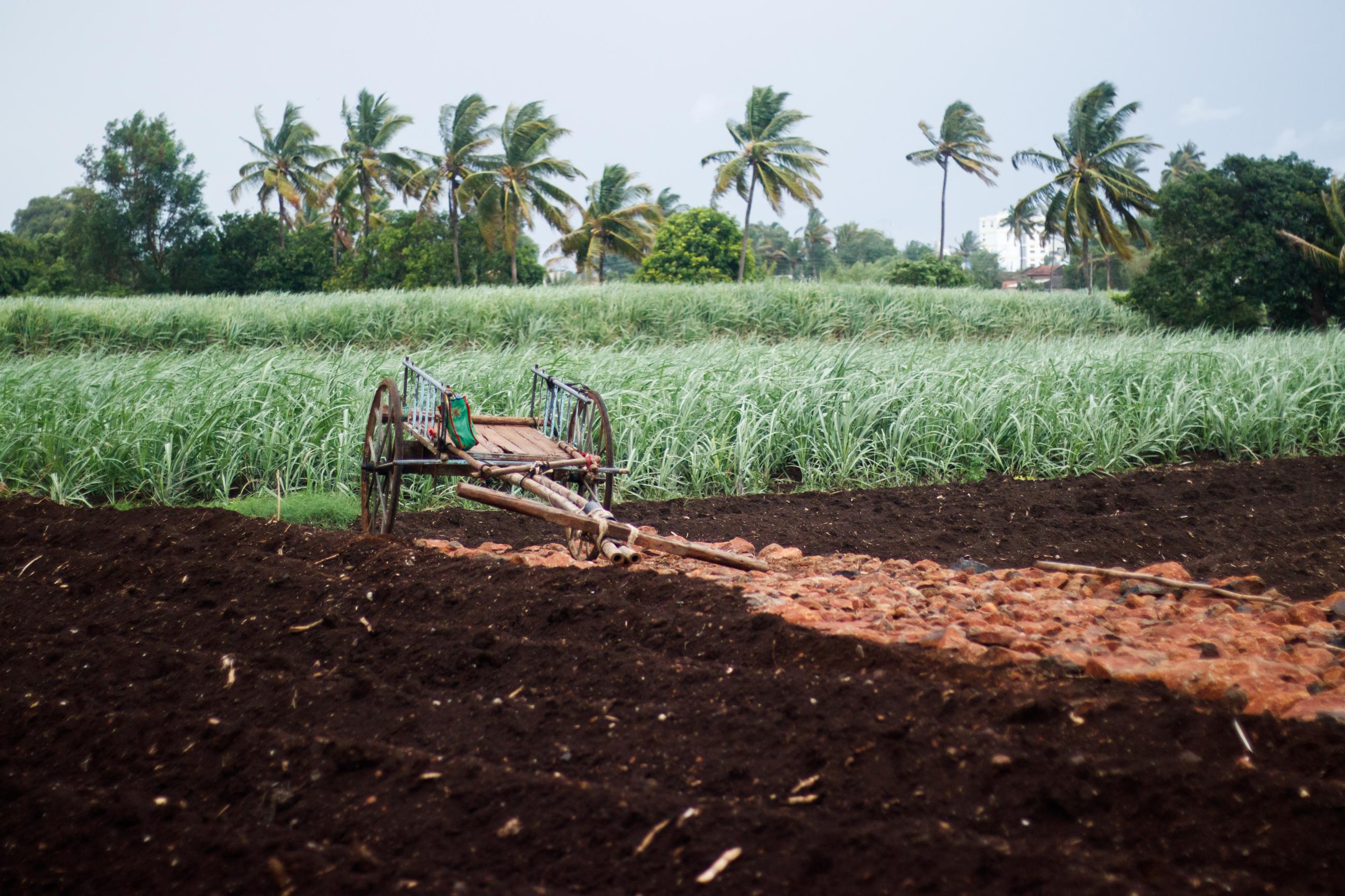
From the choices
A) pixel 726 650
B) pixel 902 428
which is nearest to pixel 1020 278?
pixel 902 428

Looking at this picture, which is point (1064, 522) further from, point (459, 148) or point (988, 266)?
point (988, 266)

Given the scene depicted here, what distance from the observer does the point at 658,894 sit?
4.56 feet

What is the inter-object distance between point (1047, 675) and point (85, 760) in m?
2.09

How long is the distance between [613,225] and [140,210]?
1554cm

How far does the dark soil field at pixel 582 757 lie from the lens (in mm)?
1437

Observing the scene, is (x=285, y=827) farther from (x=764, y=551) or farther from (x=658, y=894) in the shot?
(x=764, y=551)

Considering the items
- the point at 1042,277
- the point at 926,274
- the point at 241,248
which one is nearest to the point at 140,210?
the point at 241,248

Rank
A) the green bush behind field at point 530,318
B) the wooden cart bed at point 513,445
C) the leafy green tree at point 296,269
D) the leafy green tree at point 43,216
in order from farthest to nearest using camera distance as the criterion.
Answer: the leafy green tree at point 43,216 → the leafy green tree at point 296,269 → the green bush behind field at point 530,318 → the wooden cart bed at point 513,445

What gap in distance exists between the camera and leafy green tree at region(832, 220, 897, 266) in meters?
63.8

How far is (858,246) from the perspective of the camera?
64.0 m

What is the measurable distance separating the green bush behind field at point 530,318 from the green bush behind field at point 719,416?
3.67 metres

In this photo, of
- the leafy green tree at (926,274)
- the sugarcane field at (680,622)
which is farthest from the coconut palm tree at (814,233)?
the sugarcane field at (680,622)

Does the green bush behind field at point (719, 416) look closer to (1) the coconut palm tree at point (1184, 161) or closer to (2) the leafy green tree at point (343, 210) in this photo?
(2) the leafy green tree at point (343, 210)

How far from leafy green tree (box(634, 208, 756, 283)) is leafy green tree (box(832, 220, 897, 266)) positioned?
35822 millimetres
